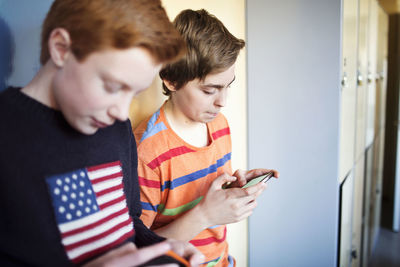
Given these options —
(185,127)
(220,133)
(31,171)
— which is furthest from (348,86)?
(31,171)

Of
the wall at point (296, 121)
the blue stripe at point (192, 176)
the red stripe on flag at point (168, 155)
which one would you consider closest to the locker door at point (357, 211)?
the wall at point (296, 121)

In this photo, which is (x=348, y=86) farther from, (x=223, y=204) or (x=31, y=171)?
(x=31, y=171)

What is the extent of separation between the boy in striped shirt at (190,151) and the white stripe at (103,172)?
0.23 m

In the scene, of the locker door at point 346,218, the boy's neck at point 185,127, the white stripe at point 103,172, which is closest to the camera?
the white stripe at point 103,172

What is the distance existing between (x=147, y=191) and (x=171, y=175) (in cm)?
9

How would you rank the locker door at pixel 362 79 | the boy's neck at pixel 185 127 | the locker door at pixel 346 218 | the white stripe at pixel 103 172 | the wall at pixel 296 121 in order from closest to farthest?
the white stripe at pixel 103 172
the boy's neck at pixel 185 127
the wall at pixel 296 121
the locker door at pixel 346 218
the locker door at pixel 362 79

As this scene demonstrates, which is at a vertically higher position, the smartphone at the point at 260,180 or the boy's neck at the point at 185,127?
the boy's neck at the point at 185,127

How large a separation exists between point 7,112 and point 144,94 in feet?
2.11

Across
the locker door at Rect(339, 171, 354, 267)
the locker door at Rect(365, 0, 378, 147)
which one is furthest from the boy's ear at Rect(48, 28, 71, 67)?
the locker door at Rect(365, 0, 378, 147)

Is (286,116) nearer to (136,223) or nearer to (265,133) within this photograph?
(265,133)

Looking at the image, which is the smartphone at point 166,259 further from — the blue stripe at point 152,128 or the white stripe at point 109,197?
the blue stripe at point 152,128

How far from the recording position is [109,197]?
2.08 ft

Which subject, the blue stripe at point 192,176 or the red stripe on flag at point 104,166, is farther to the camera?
the blue stripe at point 192,176

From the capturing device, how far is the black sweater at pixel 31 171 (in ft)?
1.62
